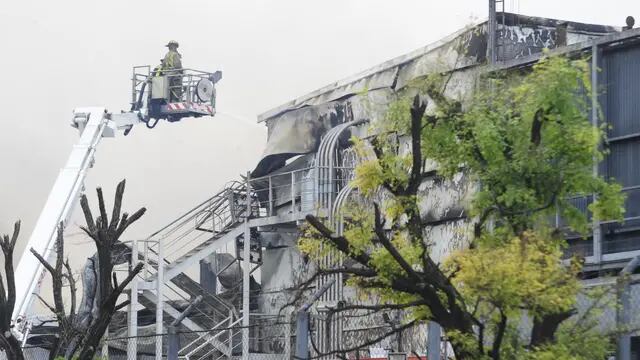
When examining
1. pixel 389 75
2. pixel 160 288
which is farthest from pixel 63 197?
pixel 389 75

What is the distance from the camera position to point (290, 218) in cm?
3791

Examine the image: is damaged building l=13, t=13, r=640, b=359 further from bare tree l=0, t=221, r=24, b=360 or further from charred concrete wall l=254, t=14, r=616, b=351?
bare tree l=0, t=221, r=24, b=360

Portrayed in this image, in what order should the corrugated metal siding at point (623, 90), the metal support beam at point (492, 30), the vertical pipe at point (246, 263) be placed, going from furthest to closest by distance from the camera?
the vertical pipe at point (246, 263)
the metal support beam at point (492, 30)
the corrugated metal siding at point (623, 90)

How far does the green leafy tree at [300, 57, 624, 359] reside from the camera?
14414 mm

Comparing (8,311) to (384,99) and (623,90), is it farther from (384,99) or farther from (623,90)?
(623,90)

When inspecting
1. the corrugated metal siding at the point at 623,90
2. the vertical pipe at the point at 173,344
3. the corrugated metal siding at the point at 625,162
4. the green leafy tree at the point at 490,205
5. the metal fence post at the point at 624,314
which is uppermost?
the corrugated metal siding at the point at 623,90

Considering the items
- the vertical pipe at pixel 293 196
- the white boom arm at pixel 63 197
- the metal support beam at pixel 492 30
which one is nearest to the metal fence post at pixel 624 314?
the metal support beam at pixel 492 30

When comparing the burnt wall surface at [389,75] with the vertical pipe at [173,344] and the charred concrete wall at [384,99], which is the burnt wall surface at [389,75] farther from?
the vertical pipe at [173,344]

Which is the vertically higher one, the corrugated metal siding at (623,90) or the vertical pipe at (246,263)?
the corrugated metal siding at (623,90)

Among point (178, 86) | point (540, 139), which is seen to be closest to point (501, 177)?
point (540, 139)

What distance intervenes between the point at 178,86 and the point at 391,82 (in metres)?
8.38

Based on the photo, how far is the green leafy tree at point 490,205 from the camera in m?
14.4

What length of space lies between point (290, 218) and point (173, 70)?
20.9 ft

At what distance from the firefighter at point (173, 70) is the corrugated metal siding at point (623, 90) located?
19.3 metres
